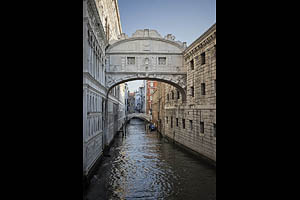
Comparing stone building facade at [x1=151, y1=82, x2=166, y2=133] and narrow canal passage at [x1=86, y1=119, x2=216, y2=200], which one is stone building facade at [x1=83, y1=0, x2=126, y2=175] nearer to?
narrow canal passage at [x1=86, y1=119, x2=216, y2=200]

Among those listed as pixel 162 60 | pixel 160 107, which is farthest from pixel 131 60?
pixel 160 107

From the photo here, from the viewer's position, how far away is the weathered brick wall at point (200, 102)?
11.9 meters

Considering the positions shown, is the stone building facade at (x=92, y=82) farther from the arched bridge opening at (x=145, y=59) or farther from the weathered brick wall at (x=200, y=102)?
the weathered brick wall at (x=200, y=102)

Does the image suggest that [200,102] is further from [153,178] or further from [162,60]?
[153,178]

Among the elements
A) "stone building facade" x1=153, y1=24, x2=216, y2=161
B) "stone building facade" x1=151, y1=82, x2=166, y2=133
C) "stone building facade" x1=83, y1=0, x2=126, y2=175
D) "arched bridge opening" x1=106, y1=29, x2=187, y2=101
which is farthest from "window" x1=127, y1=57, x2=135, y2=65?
"stone building facade" x1=151, y1=82, x2=166, y2=133

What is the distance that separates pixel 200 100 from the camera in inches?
535

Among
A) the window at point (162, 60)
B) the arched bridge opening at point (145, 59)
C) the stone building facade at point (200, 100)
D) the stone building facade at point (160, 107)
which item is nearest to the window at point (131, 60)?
the arched bridge opening at point (145, 59)

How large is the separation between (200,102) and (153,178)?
19.8 feet

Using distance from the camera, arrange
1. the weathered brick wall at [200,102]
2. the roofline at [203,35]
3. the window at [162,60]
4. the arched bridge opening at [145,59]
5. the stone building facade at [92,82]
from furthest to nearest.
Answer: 1. the window at [162,60]
2. the arched bridge opening at [145,59]
3. the weathered brick wall at [200,102]
4. the roofline at [203,35]
5. the stone building facade at [92,82]

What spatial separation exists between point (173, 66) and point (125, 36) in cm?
415
